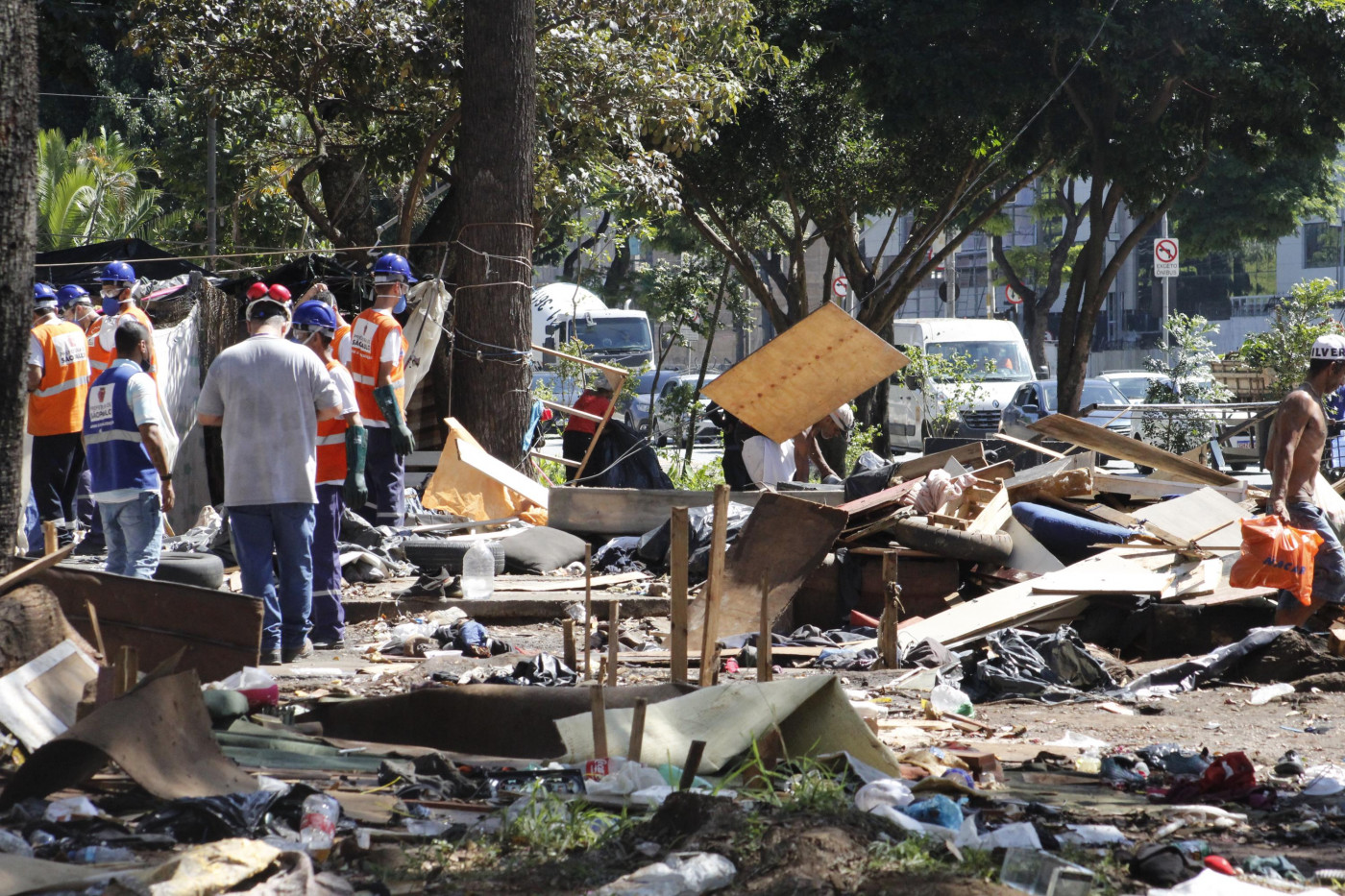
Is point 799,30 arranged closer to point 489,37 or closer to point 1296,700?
point 489,37

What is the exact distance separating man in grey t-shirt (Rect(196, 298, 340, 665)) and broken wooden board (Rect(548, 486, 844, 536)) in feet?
10.5

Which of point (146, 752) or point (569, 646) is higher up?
point (146, 752)

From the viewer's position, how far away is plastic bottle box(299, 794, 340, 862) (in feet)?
12.6

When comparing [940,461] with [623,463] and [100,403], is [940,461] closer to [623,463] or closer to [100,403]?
[623,463]

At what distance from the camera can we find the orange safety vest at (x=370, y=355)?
8.92 metres

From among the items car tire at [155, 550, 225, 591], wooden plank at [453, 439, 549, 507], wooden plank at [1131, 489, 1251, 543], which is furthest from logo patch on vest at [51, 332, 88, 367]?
wooden plank at [1131, 489, 1251, 543]

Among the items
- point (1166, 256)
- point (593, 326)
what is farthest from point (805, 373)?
point (593, 326)

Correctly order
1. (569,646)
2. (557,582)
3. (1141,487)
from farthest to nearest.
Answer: (1141,487) < (557,582) < (569,646)

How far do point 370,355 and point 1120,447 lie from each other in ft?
17.6

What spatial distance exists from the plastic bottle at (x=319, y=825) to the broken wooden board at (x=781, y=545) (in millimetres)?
4230

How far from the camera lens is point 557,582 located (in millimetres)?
9016

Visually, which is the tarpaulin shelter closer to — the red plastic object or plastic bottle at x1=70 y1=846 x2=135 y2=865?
the red plastic object

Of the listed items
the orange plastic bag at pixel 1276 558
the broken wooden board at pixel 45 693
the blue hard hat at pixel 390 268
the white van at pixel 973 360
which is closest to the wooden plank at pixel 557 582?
the blue hard hat at pixel 390 268

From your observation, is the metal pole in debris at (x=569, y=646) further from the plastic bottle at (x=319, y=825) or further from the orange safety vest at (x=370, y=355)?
the orange safety vest at (x=370, y=355)
